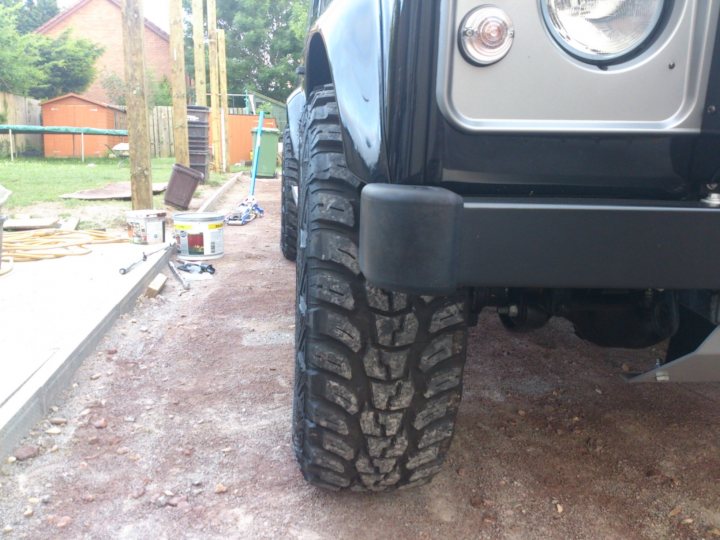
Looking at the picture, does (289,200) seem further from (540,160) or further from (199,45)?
(199,45)

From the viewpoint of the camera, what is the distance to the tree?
25.4 m

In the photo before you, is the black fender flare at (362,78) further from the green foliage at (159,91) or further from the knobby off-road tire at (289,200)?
the green foliage at (159,91)

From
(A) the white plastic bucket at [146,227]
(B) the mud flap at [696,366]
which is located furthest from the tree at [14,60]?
(B) the mud flap at [696,366]

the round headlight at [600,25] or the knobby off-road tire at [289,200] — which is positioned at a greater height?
the round headlight at [600,25]

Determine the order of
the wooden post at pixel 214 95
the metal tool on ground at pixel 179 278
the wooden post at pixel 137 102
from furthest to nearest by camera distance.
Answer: the wooden post at pixel 214 95 → the wooden post at pixel 137 102 → the metal tool on ground at pixel 179 278

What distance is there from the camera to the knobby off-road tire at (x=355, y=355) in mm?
1561

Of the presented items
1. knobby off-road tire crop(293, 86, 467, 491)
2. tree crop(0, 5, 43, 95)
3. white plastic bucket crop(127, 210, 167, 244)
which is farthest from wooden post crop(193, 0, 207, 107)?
tree crop(0, 5, 43, 95)

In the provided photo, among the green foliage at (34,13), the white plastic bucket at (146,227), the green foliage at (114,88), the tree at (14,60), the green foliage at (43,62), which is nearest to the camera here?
the white plastic bucket at (146,227)

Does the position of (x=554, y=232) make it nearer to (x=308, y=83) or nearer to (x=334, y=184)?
(x=334, y=184)

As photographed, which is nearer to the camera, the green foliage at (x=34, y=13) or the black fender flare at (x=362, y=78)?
the black fender flare at (x=362, y=78)

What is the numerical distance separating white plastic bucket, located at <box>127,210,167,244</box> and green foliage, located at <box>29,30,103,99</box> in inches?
1121

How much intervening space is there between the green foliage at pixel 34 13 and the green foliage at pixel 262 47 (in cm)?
1373

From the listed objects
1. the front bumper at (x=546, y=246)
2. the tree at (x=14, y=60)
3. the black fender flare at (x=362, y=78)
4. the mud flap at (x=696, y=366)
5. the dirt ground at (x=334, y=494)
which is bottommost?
the dirt ground at (x=334, y=494)

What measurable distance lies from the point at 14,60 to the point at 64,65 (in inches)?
177
